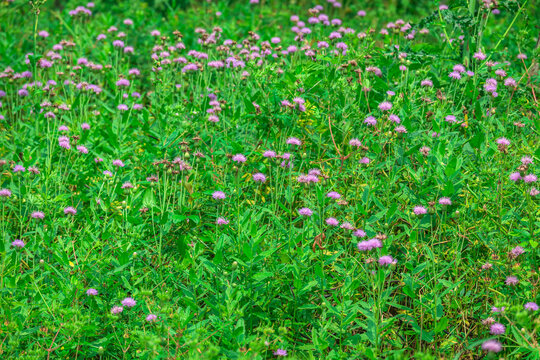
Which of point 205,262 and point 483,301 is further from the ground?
point 205,262

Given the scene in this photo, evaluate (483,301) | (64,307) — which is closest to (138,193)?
(64,307)

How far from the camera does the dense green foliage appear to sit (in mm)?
2662

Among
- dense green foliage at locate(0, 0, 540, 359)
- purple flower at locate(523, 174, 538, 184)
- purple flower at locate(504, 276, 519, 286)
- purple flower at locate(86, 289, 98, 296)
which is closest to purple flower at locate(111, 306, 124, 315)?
dense green foliage at locate(0, 0, 540, 359)

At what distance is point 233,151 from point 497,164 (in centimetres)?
153

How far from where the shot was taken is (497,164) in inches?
132

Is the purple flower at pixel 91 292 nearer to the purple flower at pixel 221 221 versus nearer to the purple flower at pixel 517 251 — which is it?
the purple flower at pixel 221 221

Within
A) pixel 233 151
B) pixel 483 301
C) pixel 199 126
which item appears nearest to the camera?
pixel 483 301

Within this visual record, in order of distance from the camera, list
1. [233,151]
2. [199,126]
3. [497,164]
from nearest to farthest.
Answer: [497,164]
[233,151]
[199,126]

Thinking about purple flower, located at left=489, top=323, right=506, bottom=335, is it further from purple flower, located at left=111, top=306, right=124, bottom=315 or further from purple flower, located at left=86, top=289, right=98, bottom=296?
purple flower, located at left=86, top=289, right=98, bottom=296

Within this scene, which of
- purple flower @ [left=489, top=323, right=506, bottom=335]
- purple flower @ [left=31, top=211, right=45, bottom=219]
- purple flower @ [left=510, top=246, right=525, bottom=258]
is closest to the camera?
purple flower @ [left=489, top=323, right=506, bottom=335]

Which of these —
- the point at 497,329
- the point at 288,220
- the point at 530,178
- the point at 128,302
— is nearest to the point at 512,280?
the point at 497,329

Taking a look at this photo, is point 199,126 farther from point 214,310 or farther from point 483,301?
point 483,301

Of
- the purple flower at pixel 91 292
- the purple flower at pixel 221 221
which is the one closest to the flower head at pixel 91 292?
the purple flower at pixel 91 292

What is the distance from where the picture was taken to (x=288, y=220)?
11.1ft
